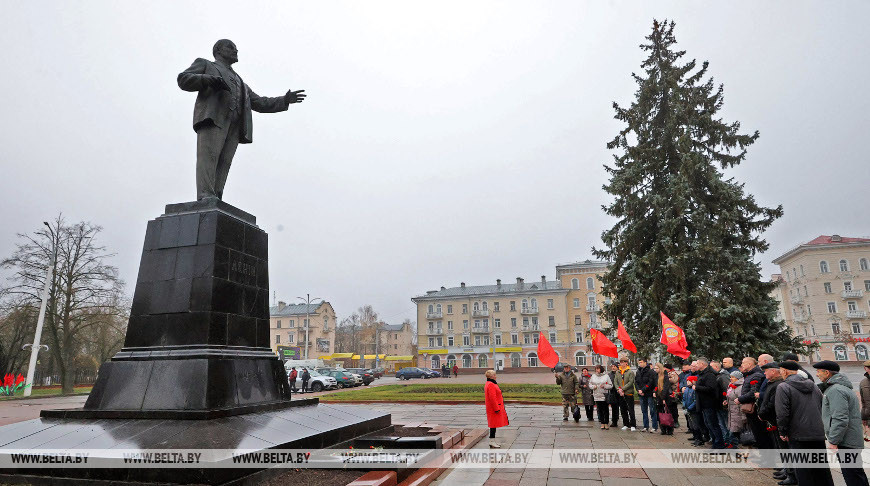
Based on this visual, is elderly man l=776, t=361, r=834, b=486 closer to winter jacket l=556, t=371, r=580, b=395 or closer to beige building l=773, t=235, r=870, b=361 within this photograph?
winter jacket l=556, t=371, r=580, b=395

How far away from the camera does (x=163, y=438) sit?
5.04m

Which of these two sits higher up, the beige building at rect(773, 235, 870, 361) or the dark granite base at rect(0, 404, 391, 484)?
the beige building at rect(773, 235, 870, 361)

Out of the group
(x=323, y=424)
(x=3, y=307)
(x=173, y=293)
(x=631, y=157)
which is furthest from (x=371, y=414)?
(x=3, y=307)

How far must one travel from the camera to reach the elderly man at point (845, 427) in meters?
4.97

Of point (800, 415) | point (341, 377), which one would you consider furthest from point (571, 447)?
point (341, 377)

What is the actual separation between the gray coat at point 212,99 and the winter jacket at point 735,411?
30.5ft

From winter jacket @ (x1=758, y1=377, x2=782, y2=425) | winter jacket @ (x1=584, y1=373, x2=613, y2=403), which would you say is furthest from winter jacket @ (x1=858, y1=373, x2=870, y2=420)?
winter jacket @ (x1=584, y1=373, x2=613, y2=403)

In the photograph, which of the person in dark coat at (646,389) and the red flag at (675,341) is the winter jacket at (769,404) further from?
the red flag at (675,341)

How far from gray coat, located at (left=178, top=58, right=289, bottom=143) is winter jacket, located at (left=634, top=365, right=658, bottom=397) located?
9.60 meters

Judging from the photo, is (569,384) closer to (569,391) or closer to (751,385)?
(569,391)

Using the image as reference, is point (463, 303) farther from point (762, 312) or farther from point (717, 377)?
point (717, 377)

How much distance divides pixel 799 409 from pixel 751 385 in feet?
5.95

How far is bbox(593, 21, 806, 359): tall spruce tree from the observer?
52.0 feet

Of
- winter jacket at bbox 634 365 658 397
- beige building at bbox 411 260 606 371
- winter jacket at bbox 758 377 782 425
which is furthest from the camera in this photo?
beige building at bbox 411 260 606 371
